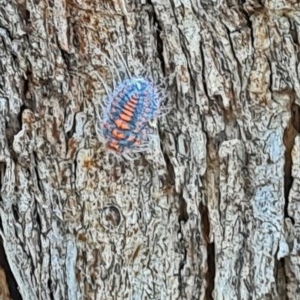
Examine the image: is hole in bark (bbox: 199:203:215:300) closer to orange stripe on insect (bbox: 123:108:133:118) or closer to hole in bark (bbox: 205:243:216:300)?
hole in bark (bbox: 205:243:216:300)

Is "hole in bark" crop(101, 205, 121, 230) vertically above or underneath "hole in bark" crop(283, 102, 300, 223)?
underneath

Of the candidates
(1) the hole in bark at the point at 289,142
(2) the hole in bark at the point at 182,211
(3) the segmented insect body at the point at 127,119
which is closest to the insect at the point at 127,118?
(3) the segmented insect body at the point at 127,119

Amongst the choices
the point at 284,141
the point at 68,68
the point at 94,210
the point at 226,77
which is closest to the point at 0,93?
the point at 68,68

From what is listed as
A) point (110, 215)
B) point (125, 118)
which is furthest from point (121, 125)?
point (110, 215)

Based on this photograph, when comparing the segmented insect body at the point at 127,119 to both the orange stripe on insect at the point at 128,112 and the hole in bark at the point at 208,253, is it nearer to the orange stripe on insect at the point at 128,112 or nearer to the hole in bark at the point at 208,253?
the orange stripe on insect at the point at 128,112

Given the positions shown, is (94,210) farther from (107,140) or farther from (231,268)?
(231,268)

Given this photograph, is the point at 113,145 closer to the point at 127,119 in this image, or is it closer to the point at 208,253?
the point at 127,119

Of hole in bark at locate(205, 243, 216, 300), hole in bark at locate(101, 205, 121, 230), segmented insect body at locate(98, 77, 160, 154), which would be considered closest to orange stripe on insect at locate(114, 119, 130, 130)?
segmented insect body at locate(98, 77, 160, 154)
